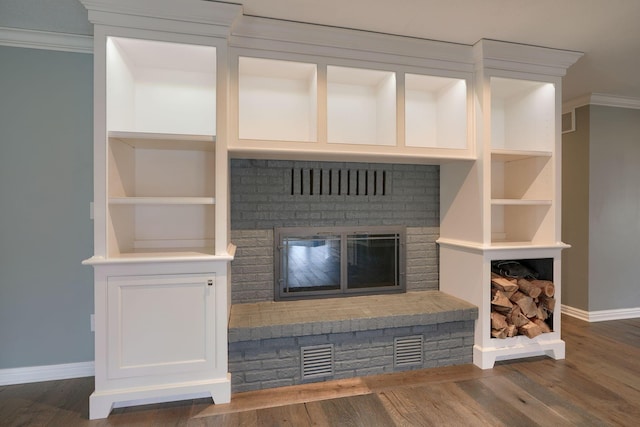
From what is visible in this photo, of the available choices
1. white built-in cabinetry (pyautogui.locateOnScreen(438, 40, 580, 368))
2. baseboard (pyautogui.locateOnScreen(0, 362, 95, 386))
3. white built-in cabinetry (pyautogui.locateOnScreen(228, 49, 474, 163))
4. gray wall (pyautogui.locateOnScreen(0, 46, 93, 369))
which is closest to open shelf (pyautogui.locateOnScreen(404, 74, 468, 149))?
white built-in cabinetry (pyautogui.locateOnScreen(228, 49, 474, 163))

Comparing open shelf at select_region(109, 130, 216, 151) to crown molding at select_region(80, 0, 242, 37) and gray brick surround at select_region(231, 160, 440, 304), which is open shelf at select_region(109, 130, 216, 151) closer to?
gray brick surround at select_region(231, 160, 440, 304)

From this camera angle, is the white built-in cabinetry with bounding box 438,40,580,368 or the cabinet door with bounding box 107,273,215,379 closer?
the cabinet door with bounding box 107,273,215,379

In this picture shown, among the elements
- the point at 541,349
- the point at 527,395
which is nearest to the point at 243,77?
the point at 527,395

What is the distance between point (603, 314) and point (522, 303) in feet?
5.93

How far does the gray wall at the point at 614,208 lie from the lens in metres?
3.72

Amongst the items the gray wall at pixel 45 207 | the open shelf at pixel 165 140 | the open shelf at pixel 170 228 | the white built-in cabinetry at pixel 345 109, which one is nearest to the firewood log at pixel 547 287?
the white built-in cabinetry at pixel 345 109

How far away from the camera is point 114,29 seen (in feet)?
6.67

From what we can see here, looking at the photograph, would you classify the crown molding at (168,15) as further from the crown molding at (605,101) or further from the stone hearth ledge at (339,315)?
the crown molding at (605,101)

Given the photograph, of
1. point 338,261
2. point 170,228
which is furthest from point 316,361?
point 170,228

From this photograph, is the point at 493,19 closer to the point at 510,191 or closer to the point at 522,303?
the point at 510,191

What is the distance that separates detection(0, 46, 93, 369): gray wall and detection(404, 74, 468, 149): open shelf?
243cm

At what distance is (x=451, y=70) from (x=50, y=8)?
2665 mm

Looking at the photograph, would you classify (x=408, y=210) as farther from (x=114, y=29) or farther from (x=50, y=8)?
(x=50, y=8)

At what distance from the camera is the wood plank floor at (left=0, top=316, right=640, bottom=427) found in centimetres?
199
